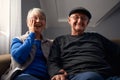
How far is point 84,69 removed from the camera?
5.70 feet

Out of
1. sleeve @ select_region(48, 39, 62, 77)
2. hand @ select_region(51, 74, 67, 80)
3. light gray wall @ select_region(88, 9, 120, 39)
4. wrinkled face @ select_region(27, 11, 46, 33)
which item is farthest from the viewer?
light gray wall @ select_region(88, 9, 120, 39)

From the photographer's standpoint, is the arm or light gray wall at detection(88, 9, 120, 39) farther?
light gray wall at detection(88, 9, 120, 39)

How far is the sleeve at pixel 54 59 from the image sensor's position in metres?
→ 1.78

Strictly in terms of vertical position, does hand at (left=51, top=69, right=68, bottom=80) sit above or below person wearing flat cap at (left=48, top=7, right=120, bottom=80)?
below

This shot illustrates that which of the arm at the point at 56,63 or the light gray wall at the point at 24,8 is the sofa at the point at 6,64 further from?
the light gray wall at the point at 24,8

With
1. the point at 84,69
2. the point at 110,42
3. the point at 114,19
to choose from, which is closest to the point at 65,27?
the point at 114,19

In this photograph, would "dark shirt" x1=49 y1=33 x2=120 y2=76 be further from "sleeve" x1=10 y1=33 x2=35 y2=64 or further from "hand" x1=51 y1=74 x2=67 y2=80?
"sleeve" x1=10 y1=33 x2=35 y2=64

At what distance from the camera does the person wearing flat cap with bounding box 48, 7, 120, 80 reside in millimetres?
1732

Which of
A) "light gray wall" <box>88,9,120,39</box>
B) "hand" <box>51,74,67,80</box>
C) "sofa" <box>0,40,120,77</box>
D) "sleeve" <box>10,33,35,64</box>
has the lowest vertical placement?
"hand" <box>51,74,67,80</box>

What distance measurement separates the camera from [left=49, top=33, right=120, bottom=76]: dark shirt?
177 cm

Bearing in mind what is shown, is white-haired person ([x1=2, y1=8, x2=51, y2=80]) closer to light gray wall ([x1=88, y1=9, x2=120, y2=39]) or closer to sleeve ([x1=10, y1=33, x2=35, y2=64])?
sleeve ([x1=10, y1=33, x2=35, y2=64])

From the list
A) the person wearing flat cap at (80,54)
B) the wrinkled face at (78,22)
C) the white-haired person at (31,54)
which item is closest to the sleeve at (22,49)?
the white-haired person at (31,54)

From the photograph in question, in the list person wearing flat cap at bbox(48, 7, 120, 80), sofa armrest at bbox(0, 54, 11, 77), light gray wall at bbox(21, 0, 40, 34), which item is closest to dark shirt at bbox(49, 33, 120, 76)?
person wearing flat cap at bbox(48, 7, 120, 80)

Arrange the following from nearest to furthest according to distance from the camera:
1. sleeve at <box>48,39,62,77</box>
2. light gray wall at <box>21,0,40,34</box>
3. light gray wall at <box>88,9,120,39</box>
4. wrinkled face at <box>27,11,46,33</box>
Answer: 1. sleeve at <box>48,39,62,77</box>
2. wrinkled face at <box>27,11,46,33</box>
3. light gray wall at <box>21,0,40,34</box>
4. light gray wall at <box>88,9,120,39</box>
